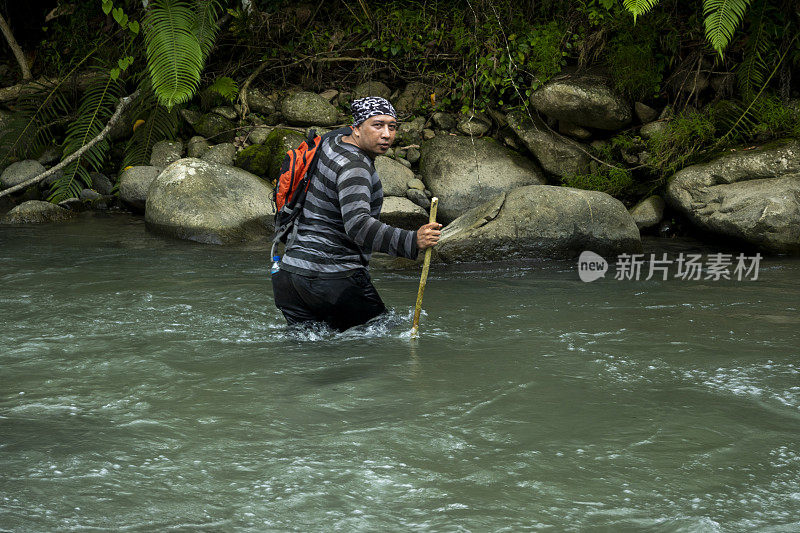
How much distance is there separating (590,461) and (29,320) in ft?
13.2

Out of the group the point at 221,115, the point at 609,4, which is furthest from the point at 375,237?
the point at 221,115

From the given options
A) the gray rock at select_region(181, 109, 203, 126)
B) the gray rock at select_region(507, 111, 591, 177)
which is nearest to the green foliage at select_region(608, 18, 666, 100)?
the gray rock at select_region(507, 111, 591, 177)

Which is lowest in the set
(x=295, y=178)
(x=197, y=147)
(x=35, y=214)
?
(x=35, y=214)

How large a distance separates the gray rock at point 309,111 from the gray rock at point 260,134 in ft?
0.98

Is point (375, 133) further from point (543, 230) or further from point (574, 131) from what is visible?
point (574, 131)

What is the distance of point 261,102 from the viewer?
432 inches

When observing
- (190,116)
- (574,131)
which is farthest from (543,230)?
(190,116)

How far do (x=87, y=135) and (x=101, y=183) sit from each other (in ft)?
2.18

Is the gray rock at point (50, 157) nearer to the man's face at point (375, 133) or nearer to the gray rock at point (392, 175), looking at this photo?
the gray rock at point (392, 175)

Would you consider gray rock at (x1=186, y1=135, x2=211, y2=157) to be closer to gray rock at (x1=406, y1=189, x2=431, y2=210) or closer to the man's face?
gray rock at (x1=406, y1=189, x2=431, y2=210)

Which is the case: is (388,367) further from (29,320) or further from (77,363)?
(29,320)

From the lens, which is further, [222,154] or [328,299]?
[222,154]

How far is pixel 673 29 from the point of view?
9.39m

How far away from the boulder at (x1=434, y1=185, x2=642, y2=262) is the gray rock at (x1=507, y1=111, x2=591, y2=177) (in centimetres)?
157
